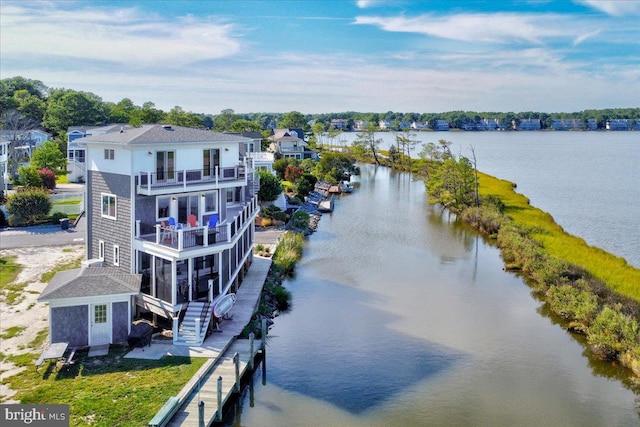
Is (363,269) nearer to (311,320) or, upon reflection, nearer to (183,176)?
(311,320)

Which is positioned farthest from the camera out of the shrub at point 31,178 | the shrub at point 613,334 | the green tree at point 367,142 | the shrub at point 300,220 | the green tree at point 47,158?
the green tree at point 367,142

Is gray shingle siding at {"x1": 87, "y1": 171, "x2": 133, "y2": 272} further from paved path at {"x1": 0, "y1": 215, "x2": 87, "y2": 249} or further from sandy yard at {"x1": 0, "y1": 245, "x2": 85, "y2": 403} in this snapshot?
paved path at {"x1": 0, "y1": 215, "x2": 87, "y2": 249}

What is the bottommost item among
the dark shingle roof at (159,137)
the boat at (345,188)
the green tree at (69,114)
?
the boat at (345,188)

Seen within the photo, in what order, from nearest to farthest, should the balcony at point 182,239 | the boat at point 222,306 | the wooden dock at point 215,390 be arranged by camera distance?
the wooden dock at point 215,390
the balcony at point 182,239
the boat at point 222,306

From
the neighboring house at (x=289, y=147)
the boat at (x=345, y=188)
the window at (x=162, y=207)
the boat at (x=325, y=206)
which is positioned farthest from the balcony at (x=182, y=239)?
the neighboring house at (x=289, y=147)

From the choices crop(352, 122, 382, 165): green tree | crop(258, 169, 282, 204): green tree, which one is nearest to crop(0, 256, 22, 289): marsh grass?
crop(258, 169, 282, 204): green tree

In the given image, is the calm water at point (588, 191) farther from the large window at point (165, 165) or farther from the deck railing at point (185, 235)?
the large window at point (165, 165)

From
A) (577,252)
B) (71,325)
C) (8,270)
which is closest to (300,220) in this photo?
(577,252)

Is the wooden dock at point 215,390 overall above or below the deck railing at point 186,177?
below
